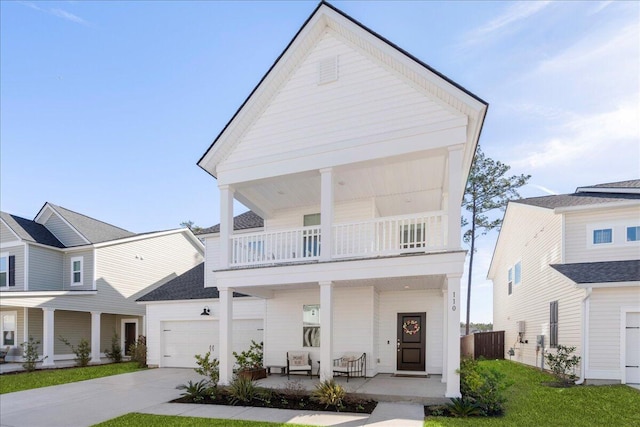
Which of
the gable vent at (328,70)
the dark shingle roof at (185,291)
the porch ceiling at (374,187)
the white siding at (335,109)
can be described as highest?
the gable vent at (328,70)

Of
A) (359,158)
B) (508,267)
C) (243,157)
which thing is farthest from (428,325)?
(508,267)

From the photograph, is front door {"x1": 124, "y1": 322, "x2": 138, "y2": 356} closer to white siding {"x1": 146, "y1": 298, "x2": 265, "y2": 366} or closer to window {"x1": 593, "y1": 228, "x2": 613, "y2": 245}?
white siding {"x1": 146, "y1": 298, "x2": 265, "y2": 366}

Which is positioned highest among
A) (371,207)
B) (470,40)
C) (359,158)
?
(470,40)

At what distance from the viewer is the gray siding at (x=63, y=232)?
64.6 ft

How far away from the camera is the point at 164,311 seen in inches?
641

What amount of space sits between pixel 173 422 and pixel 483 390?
6.39 m

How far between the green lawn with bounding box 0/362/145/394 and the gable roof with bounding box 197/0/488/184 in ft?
30.3

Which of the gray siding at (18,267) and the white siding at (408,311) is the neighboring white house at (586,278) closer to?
the white siding at (408,311)

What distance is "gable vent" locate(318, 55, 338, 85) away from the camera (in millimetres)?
9750

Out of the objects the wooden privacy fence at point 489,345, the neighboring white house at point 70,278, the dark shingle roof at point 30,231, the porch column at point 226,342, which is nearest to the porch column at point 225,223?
the porch column at point 226,342

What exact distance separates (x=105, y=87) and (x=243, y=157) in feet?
31.3

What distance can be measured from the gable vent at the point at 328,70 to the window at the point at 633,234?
1143 cm

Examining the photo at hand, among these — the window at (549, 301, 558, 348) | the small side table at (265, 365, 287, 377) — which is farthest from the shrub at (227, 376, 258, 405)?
the window at (549, 301, 558, 348)

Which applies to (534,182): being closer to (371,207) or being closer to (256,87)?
(371,207)
